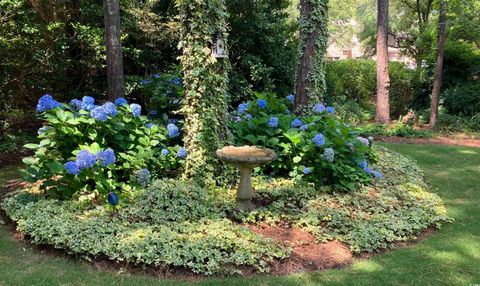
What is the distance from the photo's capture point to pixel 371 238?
3.83m

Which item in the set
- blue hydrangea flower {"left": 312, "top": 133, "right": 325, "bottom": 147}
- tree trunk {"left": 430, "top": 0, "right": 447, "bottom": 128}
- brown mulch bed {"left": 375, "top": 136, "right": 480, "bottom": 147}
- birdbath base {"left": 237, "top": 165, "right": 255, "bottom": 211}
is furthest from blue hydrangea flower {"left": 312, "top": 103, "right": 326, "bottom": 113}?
tree trunk {"left": 430, "top": 0, "right": 447, "bottom": 128}

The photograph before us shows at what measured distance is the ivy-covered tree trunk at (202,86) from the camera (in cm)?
459

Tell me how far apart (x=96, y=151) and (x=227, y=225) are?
1.60 metres

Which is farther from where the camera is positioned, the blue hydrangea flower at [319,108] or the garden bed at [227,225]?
the blue hydrangea flower at [319,108]

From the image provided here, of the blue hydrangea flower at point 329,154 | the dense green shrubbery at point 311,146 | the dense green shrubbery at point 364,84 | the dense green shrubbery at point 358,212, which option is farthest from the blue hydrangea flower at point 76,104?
the dense green shrubbery at point 364,84

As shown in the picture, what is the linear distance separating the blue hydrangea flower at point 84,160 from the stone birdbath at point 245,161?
1.26 meters

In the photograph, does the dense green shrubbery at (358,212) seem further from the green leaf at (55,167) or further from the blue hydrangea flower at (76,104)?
the blue hydrangea flower at (76,104)

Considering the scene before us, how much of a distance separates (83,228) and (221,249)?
4.11 feet

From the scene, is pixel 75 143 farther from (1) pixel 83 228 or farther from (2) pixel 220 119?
(2) pixel 220 119

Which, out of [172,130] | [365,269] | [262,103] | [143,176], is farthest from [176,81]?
[365,269]

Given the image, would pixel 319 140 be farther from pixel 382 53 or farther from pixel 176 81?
pixel 382 53

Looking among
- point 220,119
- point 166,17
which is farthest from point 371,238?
point 166,17

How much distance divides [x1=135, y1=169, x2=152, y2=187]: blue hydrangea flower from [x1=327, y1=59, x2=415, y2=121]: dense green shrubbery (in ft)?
29.0

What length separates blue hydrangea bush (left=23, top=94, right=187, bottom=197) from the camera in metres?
4.13
